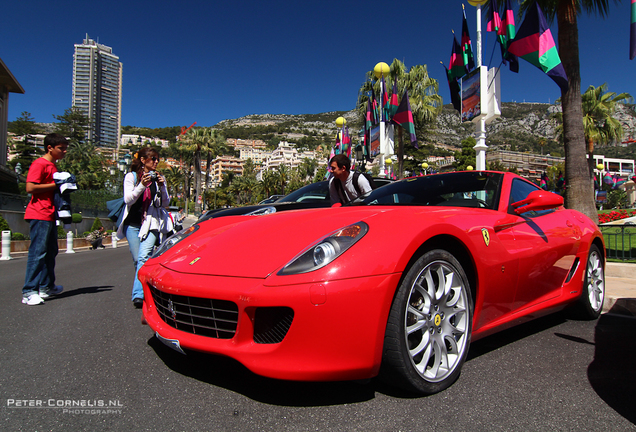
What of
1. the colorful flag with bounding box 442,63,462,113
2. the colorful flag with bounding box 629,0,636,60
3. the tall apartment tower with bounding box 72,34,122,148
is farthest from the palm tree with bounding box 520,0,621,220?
the tall apartment tower with bounding box 72,34,122,148

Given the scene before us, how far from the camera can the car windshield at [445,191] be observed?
2.72 metres

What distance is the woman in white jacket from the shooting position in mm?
3920

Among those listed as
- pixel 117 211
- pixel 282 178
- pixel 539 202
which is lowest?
pixel 117 211

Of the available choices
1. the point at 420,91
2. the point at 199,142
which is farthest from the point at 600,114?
the point at 199,142

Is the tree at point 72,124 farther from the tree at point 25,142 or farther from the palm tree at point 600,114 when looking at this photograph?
the palm tree at point 600,114

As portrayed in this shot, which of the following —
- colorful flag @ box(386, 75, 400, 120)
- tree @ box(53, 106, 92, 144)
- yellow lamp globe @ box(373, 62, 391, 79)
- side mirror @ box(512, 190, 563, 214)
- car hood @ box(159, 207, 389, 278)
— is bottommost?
car hood @ box(159, 207, 389, 278)

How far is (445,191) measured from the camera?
2.91 metres

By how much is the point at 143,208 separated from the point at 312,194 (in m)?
2.73

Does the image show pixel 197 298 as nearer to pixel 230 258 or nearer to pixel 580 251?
pixel 230 258

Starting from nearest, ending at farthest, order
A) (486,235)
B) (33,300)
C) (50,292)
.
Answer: (486,235)
(33,300)
(50,292)

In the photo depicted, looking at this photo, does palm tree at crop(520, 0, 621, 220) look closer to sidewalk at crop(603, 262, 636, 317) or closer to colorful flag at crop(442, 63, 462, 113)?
colorful flag at crop(442, 63, 462, 113)

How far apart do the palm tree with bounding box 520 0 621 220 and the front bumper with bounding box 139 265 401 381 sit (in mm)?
8314

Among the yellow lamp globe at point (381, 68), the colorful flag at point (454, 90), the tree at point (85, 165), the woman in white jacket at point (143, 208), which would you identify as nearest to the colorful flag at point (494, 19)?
the colorful flag at point (454, 90)

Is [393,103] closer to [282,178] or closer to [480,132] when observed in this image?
[480,132]
